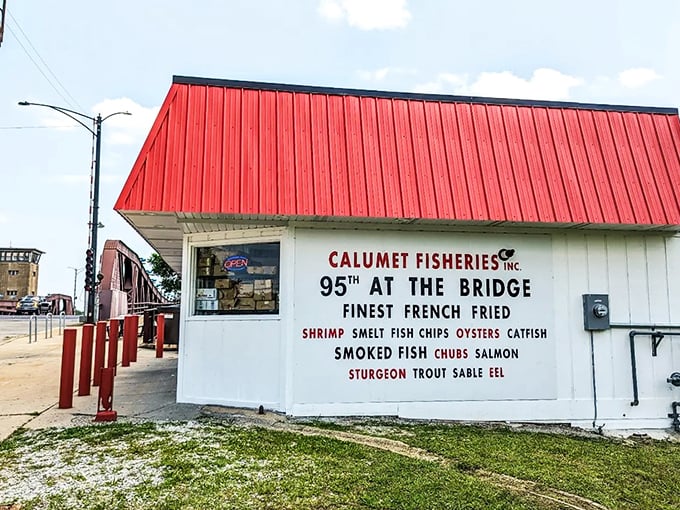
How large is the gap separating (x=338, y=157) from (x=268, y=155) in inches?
31.9

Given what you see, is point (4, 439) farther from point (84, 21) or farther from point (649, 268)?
point (84, 21)

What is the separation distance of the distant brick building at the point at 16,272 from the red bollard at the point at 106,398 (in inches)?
2977

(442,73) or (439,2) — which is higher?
(439,2)

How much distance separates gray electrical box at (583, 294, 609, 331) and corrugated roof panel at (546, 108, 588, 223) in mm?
1109

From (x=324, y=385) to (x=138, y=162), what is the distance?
10.7 ft

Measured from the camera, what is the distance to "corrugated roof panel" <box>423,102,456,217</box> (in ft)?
20.5

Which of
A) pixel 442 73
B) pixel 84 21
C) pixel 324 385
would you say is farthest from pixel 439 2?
pixel 84 21

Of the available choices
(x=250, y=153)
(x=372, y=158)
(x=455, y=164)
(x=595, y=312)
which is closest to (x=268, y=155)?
(x=250, y=153)

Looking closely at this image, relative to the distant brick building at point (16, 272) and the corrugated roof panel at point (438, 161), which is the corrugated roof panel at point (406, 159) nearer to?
the corrugated roof panel at point (438, 161)

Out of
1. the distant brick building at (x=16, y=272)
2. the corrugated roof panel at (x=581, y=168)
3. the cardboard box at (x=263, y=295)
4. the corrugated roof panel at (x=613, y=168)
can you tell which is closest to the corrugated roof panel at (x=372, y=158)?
the cardboard box at (x=263, y=295)

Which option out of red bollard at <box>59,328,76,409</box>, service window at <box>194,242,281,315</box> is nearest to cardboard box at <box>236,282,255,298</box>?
service window at <box>194,242,281,315</box>

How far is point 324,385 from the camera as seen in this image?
20.9 ft

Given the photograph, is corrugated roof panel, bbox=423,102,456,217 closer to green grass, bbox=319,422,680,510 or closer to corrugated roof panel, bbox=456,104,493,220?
corrugated roof panel, bbox=456,104,493,220

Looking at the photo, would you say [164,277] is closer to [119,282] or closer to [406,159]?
[119,282]
